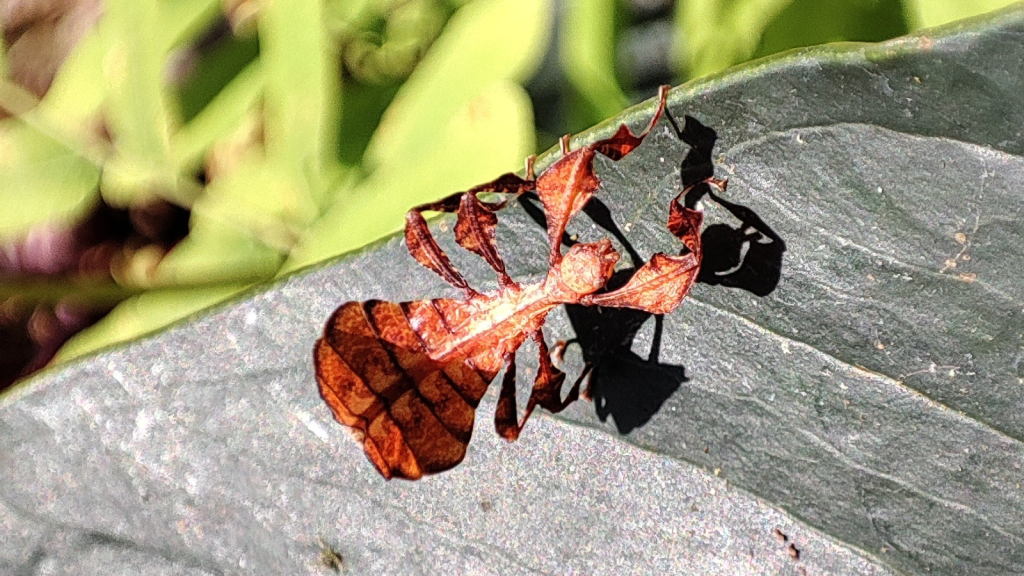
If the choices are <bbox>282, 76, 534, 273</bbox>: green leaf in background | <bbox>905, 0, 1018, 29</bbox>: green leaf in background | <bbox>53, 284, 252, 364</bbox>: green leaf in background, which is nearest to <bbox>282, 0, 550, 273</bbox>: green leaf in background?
<bbox>282, 76, 534, 273</bbox>: green leaf in background

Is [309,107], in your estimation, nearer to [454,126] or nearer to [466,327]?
[454,126]

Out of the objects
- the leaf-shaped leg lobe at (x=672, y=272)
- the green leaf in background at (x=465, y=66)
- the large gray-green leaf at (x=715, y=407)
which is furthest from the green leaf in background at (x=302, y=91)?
the leaf-shaped leg lobe at (x=672, y=272)

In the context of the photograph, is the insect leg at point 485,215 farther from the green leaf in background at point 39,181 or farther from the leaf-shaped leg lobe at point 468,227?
the green leaf in background at point 39,181

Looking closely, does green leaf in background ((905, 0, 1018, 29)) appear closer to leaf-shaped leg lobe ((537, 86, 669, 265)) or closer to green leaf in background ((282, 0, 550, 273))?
leaf-shaped leg lobe ((537, 86, 669, 265))

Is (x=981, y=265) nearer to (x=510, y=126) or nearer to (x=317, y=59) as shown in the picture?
(x=510, y=126)

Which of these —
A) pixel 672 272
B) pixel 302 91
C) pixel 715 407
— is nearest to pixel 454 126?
pixel 302 91

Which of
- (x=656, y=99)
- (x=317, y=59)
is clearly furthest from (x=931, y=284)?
(x=317, y=59)
